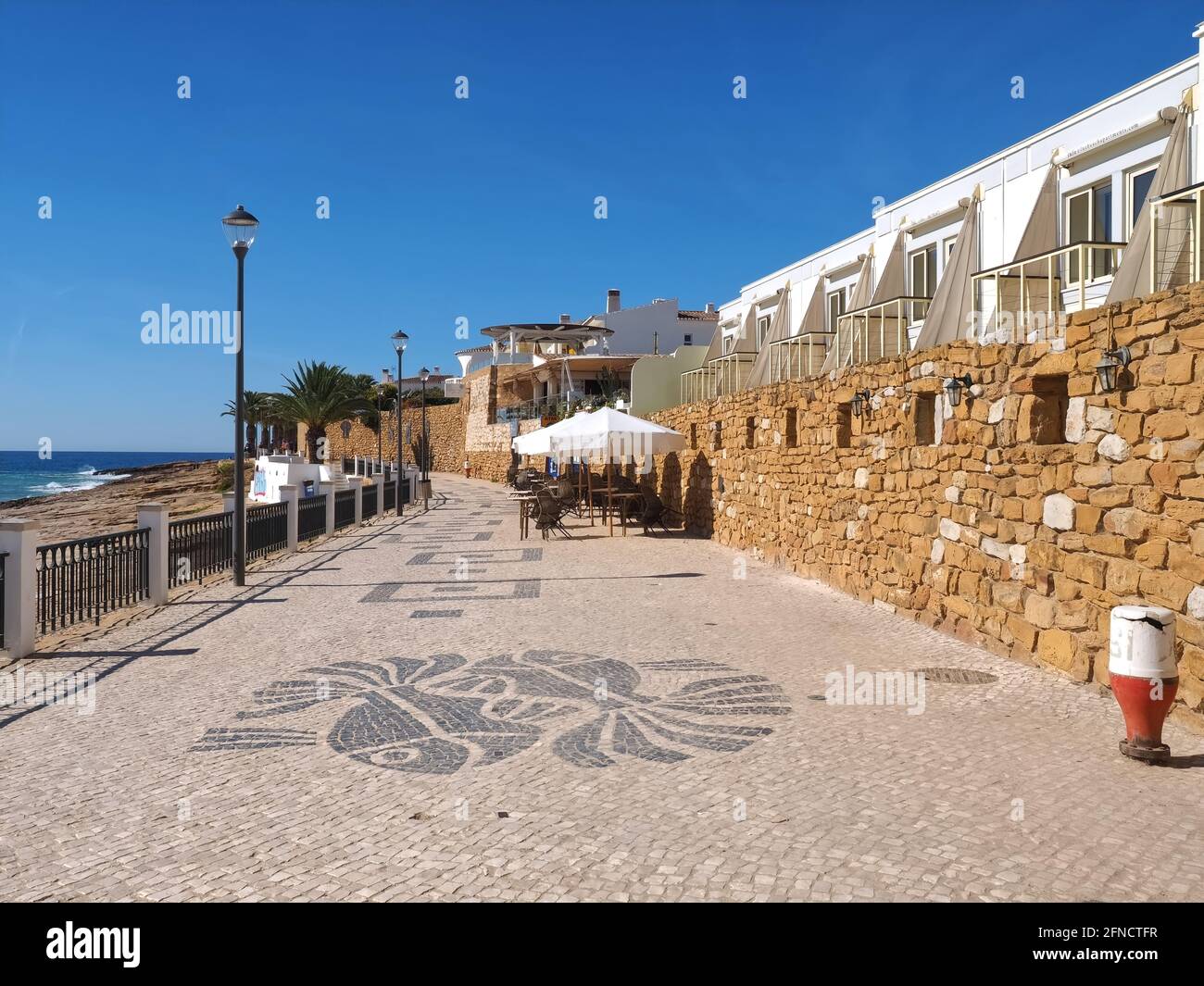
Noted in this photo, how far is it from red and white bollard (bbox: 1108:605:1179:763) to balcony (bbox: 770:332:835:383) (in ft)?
34.7

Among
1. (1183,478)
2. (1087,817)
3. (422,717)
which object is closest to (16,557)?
(422,717)

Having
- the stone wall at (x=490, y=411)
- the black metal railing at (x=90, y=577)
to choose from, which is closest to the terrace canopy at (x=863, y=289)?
the black metal railing at (x=90, y=577)

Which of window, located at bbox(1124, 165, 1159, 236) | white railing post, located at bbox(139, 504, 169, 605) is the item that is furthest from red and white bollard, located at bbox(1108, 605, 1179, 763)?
white railing post, located at bbox(139, 504, 169, 605)

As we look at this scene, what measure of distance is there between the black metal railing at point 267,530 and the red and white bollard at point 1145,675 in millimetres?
12848

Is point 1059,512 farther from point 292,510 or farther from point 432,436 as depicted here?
point 432,436

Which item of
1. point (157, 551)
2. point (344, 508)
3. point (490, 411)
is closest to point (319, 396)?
point (490, 411)

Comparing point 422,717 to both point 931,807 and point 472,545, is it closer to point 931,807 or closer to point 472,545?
point 931,807

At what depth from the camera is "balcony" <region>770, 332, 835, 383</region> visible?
15617 mm

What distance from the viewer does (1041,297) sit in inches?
400

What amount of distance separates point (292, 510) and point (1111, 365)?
1436 cm

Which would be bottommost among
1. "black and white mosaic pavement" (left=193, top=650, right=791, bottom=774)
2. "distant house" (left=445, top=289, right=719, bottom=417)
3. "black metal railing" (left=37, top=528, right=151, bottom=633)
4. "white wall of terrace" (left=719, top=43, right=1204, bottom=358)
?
"black and white mosaic pavement" (left=193, top=650, right=791, bottom=774)

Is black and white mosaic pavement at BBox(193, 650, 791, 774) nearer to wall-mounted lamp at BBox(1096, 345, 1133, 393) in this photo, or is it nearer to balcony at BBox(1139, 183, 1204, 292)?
wall-mounted lamp at BBox(1096, 345, 1133, 393)
